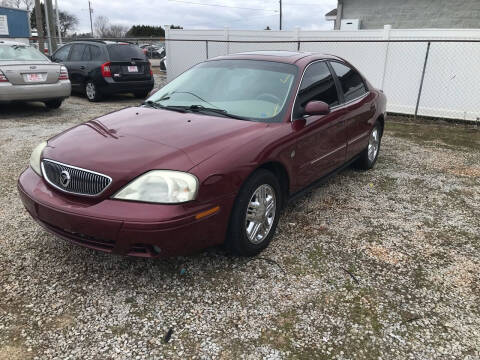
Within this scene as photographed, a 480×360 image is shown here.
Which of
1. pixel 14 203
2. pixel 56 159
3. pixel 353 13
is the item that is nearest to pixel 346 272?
pixel 56 159

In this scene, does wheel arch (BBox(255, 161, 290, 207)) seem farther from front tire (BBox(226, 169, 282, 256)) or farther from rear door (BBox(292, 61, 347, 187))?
rear door (BBox(292, 61, 347, 187))

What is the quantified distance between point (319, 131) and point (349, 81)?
1255 mm

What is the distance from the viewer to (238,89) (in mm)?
3688

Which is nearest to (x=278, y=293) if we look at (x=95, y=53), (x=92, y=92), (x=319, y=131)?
(x=319, y=131)

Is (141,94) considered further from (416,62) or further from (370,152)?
(370,152)

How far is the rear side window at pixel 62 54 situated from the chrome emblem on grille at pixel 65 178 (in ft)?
32.6

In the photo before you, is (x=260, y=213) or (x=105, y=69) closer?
(x=260, y=213)

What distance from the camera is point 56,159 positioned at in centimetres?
284

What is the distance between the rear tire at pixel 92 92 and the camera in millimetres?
10452

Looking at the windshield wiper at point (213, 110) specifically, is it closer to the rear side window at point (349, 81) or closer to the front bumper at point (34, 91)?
the rear side window at point (349, 81)

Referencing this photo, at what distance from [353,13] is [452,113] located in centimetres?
832

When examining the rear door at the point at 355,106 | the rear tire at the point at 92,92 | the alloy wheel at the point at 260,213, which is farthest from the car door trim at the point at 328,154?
the rear tire at the point at 92,92

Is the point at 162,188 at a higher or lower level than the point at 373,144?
higher

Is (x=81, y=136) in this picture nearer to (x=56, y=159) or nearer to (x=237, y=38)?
(x=56, y=159)
